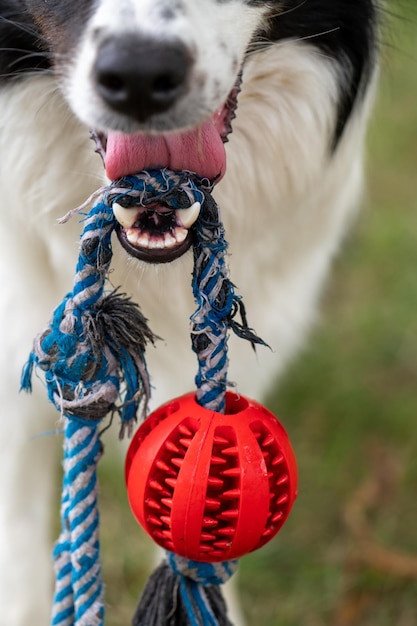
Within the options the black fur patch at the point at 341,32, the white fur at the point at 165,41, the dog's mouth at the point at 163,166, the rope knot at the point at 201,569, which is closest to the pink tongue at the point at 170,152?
the dog's mouth at the point at 163,166

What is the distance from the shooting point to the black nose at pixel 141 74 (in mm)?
1347

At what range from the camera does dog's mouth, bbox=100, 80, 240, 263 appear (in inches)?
58.6

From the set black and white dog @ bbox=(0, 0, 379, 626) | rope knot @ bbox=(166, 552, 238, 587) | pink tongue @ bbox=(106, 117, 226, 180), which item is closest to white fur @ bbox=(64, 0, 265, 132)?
black and white dog @ bbox=(0, 0, 379, 626)

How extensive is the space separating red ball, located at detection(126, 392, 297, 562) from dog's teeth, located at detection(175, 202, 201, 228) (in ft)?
1.02

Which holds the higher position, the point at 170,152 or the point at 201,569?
the point at 170,152

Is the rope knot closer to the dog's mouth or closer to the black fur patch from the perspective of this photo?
the dog's mouth

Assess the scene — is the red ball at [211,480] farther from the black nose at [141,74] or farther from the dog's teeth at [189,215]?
the black nose at [141,74]

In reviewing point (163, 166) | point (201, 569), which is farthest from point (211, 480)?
point (163, 166)

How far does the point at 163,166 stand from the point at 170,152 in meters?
0.05

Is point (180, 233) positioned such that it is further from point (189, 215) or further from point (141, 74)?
point (141, 74)

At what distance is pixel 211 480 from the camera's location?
1391mm

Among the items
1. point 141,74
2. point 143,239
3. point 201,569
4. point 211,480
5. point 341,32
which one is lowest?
point 201,569

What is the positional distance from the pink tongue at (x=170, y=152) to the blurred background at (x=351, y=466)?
78 centimetres

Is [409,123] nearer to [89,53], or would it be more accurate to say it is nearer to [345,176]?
[345,176]
